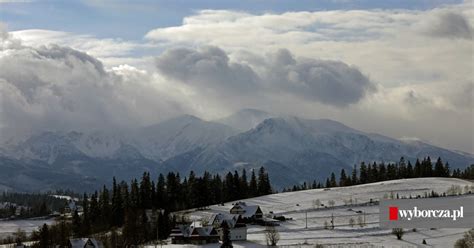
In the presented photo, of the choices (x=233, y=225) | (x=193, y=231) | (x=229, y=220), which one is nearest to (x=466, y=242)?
(x=233, y=225)

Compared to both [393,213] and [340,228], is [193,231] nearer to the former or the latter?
[340,228]

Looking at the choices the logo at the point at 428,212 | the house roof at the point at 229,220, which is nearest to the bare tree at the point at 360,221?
the logo at the point at 428,212

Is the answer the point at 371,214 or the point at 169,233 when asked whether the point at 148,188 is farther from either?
the point at 371,214

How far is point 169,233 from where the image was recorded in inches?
5960

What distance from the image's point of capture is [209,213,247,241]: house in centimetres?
14000

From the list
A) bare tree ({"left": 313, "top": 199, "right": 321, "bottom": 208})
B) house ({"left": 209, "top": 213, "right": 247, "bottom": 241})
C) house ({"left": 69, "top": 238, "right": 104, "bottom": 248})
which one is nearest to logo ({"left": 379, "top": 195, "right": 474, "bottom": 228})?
bare tree ({"left": 313, "top": 199, "right": 321, "bottom": 208})

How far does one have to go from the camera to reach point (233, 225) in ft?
472

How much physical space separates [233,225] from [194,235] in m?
8.53

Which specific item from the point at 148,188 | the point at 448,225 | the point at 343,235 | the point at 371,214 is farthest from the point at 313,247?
the point at 148,188

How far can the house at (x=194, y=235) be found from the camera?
138m

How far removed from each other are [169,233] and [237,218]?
14.6 metres

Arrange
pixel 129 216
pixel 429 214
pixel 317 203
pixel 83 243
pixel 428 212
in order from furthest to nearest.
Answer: pixel 317 203
pixel 428 212
pixel 429 214
pixel 129 216
pixel 83 243

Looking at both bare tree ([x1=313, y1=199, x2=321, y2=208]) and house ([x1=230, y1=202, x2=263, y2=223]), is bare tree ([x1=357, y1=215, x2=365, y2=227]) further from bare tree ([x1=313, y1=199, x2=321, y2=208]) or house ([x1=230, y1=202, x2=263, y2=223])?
bare tree ([x1=313, y1=199, x2=321, y2=208])

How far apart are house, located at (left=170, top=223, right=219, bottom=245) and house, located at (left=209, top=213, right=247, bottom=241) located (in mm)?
3217
